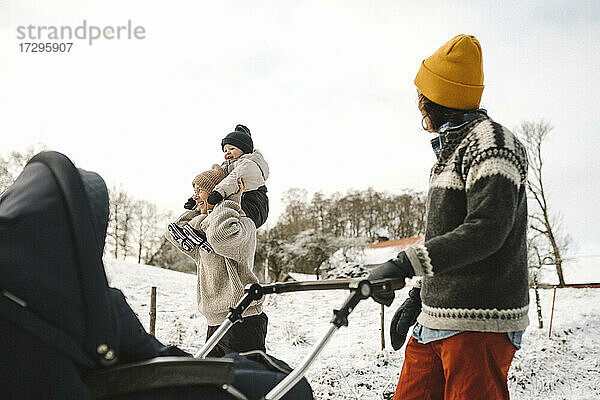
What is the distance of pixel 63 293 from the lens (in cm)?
134

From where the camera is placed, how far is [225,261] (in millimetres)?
3330

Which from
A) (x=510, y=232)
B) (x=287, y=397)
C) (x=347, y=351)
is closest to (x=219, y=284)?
(x=287, y=397)

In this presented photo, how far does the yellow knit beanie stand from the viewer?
2.12m

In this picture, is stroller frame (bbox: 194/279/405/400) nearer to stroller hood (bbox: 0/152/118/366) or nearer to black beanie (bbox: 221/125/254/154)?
stroller hood (bbox: 0/152/118/366)

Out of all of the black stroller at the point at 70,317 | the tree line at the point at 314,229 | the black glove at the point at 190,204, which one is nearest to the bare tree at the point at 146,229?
the tree line at the point at 314,229

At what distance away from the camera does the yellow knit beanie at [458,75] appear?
6.97 ft

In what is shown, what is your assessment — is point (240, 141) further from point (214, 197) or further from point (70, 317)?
point (70, 317)

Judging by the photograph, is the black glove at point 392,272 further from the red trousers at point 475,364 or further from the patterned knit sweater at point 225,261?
the patterned knit sweater at point 225,261

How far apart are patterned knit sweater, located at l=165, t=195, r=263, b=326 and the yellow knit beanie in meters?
1.52

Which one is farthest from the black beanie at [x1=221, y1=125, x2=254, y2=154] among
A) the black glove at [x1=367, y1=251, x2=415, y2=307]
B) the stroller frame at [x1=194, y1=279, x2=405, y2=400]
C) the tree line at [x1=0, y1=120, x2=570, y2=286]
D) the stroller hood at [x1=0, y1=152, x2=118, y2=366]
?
the tree line at [x1=0, y1=120, x2=570, y2=286]

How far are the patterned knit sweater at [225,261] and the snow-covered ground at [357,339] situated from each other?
2978 millimetres

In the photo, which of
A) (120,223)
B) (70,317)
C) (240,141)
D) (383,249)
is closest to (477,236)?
(70,317)

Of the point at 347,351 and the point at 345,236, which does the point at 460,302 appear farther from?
the point at 345,236

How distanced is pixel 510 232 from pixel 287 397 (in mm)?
958
